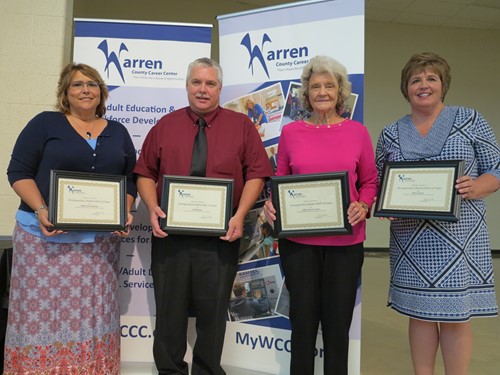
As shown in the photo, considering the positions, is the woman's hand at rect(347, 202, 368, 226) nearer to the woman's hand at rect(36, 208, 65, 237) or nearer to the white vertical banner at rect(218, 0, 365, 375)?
the white vertical banner at rect(218, 0, 365, 375)

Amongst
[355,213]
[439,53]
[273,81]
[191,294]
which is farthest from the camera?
[439,53]

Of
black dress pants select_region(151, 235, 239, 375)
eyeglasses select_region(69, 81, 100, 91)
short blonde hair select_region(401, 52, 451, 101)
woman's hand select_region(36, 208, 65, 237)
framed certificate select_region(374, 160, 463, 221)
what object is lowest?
black dress pants select_region(151, 235, 239, 375)

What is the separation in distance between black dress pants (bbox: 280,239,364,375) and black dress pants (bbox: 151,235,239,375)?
34cm

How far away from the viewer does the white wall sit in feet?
27.1

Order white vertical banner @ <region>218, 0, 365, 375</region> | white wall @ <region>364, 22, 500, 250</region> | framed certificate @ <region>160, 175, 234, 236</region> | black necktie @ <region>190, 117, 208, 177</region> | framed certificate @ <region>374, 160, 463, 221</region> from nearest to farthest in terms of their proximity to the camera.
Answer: framed certificate @ <region>374, 160, 463, 221</region> → framed certificate @ <region>160, 175, 234, 236</region> → black necktie @ <region>190, 117, 208, 177</region> → white vertical banner @ <region>218, 0, 365, 375</region> → white wall @ <region>364, 22, 500, 250</region>

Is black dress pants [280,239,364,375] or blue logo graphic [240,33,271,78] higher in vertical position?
blue logo graphic [240,33,271,78]

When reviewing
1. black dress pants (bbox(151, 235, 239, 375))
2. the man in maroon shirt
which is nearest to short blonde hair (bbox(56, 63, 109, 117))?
the man in maroon shirt

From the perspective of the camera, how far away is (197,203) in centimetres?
200

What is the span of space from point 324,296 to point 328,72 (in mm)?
1045

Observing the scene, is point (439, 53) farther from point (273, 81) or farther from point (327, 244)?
point (327, 244)

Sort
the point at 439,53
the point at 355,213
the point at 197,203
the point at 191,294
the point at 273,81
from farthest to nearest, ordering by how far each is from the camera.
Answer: the point at 439,53 < the point at 273,81 < the point at 191,294 < the point at 197,203 < the point at 355,213

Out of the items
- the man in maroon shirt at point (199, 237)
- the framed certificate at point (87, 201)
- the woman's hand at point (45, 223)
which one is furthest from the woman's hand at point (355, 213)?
the woman's hand at point (45, 223)

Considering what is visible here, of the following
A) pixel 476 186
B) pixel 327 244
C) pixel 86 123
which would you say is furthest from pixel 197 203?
pixel 476 186

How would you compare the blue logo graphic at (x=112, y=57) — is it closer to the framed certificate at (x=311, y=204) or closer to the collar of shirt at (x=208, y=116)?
the collar of shirt at (x=208, y=116)
